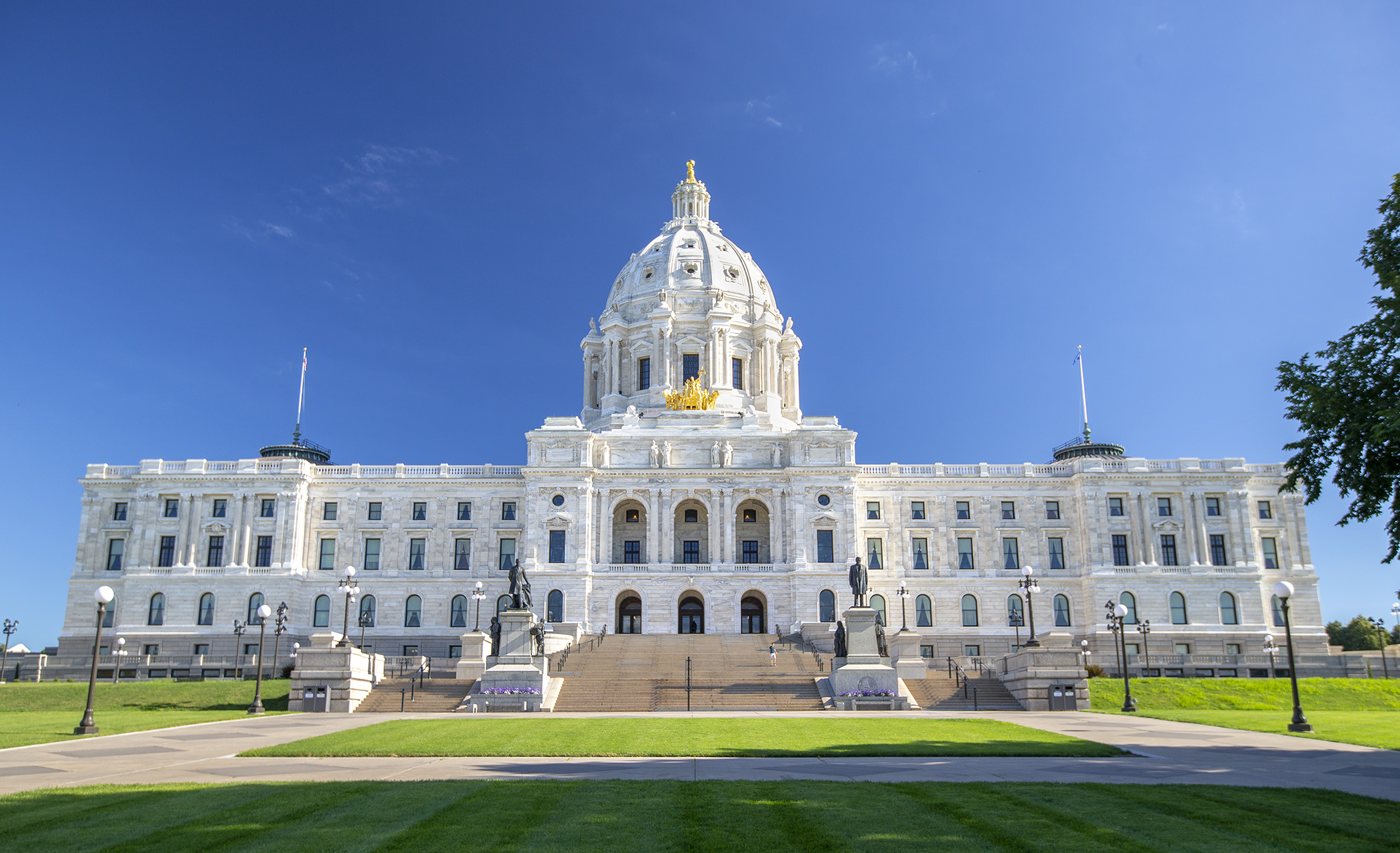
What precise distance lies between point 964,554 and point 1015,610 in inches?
220

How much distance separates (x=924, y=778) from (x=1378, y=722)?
75.6 feet

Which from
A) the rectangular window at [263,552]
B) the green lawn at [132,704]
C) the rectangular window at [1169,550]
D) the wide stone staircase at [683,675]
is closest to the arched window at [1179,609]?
the rectangular window at [1169,550]

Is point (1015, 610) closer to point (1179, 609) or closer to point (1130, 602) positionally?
point (1130, 602)

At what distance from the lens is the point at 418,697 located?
4309 cm

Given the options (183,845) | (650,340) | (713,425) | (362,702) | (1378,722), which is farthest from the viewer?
(650,340)

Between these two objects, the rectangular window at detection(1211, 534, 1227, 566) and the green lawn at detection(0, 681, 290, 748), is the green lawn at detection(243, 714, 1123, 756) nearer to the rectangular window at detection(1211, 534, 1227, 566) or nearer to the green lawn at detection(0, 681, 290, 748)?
the green lawn at detection(0, 681, 290, 748)

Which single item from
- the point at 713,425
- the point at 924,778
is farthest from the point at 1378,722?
the point at 713,425

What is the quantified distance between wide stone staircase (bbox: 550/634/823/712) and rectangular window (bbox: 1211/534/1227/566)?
118 feet

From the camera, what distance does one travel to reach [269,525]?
76750 mm

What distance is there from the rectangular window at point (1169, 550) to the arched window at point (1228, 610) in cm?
408

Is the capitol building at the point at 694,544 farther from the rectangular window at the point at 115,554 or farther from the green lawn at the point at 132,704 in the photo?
the green lawn at the point at 132,704

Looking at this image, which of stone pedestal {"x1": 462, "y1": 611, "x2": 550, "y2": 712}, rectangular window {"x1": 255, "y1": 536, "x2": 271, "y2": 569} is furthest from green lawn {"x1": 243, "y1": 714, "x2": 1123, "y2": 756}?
rectangular window {"x1": 255, "y1": 536, "x2": 271, "y2": 569}

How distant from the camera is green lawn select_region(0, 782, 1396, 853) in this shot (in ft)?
37.7

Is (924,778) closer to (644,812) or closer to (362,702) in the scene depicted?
(644,812)
